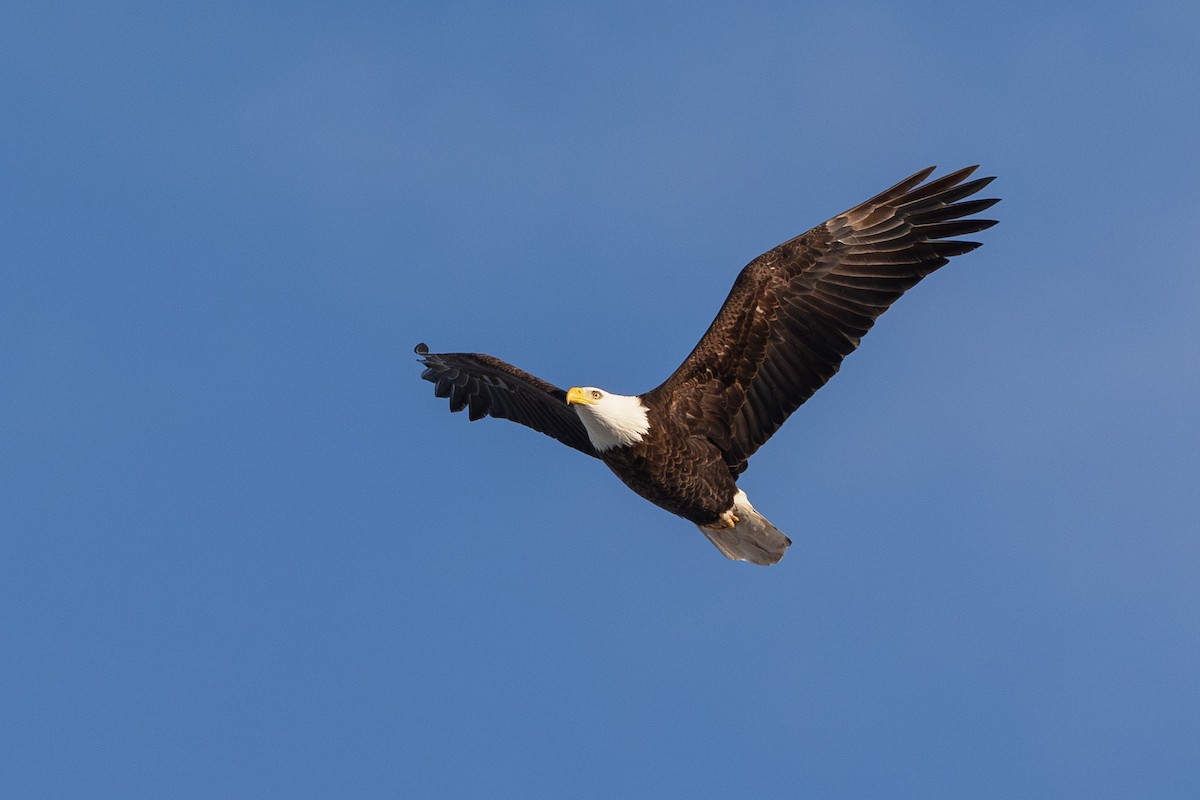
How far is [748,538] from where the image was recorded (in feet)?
55.2

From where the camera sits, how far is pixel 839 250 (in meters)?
15.9

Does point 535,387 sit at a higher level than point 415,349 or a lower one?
lower

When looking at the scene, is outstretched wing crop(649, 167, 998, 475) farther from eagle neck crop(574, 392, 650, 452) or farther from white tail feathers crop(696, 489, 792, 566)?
white tail feathers crop(696, 489, 792, 566)

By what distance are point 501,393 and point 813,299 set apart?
163 inches

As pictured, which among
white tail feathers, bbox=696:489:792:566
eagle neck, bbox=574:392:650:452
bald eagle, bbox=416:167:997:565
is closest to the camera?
eagle neck, bbox=574:392:650:452

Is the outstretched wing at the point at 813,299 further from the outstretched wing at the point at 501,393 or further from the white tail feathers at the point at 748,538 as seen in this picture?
the outstretched wing at the point at 501,393

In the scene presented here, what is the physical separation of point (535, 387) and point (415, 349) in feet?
6.24

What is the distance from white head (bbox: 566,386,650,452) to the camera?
50.3 ft

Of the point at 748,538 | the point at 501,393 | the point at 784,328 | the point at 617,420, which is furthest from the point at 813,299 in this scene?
the point at 501,393

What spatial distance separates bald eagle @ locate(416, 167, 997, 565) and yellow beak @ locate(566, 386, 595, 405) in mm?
14

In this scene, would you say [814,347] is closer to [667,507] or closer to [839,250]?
[839,250]

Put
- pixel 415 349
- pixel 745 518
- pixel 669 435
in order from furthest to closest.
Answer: pixel 415 349, pixel 745 518, pixel 669 435

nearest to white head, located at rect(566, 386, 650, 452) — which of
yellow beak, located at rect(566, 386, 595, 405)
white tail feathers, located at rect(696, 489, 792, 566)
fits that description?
yellow beak, located at rect(566, 386, 595, 405)

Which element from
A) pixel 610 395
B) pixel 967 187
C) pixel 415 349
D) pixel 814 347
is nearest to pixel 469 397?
pixel 415 349
